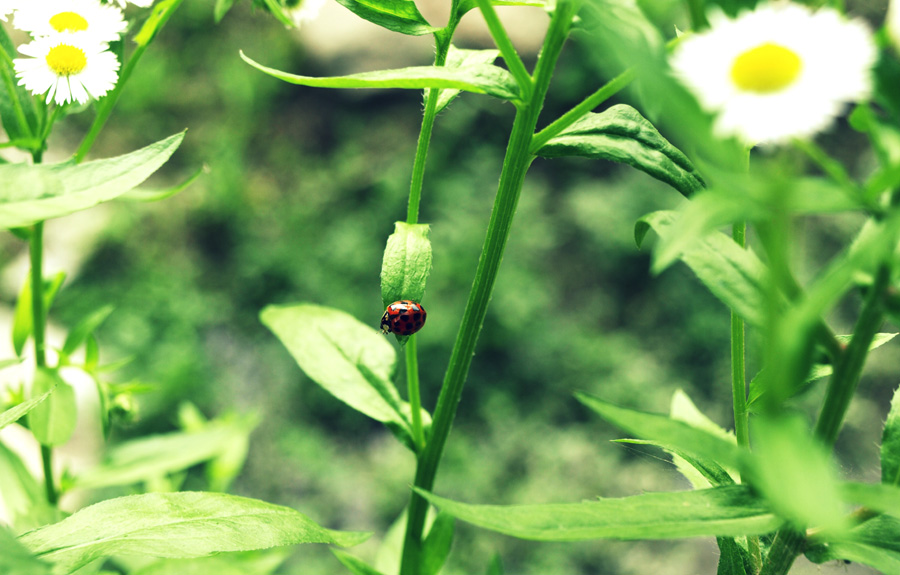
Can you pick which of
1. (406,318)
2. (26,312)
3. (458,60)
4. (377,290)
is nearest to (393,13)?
(458,60)

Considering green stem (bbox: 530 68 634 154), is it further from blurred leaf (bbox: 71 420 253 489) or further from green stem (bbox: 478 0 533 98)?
blurred leaf (bbox: 71 420 253 489)

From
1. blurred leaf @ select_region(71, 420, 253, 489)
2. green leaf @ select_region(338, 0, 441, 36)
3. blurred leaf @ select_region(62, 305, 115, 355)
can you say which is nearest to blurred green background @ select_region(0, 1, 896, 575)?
blurred leaf @ select_region(71, 420, 253, 489)

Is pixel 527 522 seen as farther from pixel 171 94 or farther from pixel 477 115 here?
pixel 171 94

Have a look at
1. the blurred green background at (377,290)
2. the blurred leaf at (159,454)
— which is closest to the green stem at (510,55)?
the blurred leaf at (159,454)

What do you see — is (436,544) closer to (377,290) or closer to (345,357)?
(345,357)

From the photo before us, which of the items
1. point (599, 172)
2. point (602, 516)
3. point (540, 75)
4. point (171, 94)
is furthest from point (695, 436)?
point (171, 94)

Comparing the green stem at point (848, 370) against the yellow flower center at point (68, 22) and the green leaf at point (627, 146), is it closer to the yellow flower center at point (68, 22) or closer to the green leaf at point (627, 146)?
the green leaf at point (627, 146)

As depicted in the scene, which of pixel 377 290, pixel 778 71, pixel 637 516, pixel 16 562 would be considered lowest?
pixel 16 562
